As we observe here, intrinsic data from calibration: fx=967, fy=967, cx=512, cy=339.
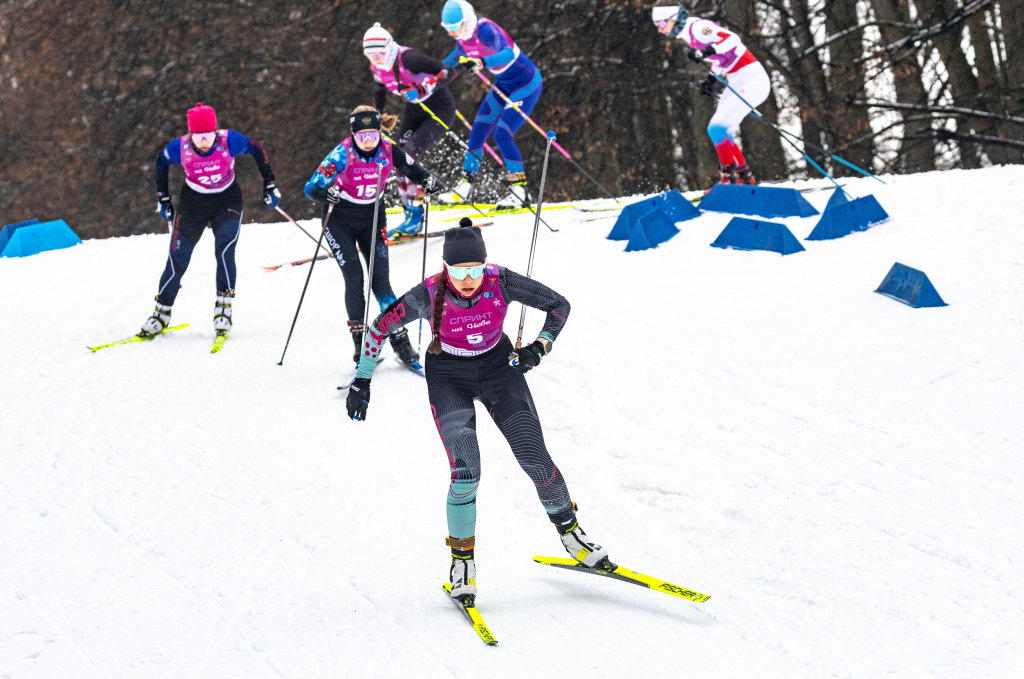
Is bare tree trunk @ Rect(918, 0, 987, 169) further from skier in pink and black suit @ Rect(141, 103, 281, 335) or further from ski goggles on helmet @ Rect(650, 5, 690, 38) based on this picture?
skier in pink and black suit @ Rect(141, 103, 281, 335)

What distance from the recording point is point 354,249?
7.07 m

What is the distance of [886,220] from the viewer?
8.87 m

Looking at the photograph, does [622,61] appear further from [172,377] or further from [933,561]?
[933,561]

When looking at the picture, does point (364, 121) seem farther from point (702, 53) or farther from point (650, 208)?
point (702, 53)

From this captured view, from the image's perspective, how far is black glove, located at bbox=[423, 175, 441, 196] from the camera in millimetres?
7152

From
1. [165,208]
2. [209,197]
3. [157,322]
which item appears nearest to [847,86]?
[209,197]

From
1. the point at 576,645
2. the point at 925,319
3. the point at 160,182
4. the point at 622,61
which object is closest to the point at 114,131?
the point at 622,61

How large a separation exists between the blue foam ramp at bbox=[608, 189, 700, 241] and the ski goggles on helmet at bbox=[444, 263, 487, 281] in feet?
17.6

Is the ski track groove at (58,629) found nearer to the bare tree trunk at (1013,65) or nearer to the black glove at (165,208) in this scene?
A: the black glove at (165,208)

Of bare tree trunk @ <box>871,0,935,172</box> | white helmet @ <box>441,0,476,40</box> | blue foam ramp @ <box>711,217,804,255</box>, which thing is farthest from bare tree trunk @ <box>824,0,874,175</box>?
white helmet @ <box>441,0,476,40</box>

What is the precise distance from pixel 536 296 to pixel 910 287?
396cm

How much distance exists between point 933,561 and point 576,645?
5.80 feet

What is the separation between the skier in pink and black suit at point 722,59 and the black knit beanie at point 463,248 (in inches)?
222

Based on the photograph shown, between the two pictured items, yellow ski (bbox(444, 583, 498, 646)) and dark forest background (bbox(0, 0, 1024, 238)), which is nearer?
yellow ski (bbox(444, 583, 498, 646))
